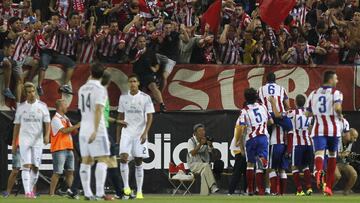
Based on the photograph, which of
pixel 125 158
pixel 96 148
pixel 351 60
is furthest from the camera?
pixel 351 60

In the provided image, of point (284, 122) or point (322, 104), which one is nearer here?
point (322, 104)

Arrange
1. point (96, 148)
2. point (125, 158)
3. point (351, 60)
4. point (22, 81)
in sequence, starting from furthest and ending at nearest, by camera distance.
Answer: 1. point (351, 60)
2. point (22, 81)
3. point (125, 158)
4. point (96, 148)

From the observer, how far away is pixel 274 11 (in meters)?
28.8

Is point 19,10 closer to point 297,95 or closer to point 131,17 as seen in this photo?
point 131,17

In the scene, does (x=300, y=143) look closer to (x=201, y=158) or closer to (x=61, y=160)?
(x=201, y=158)

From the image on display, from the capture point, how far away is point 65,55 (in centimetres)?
2766

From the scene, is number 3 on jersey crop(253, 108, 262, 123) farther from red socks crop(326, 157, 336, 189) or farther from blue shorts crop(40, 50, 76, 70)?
blue shorts crop(40, 50, 76, 70)

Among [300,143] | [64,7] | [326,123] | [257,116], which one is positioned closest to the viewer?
[326,123]

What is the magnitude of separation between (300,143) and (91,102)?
8594 millimetres

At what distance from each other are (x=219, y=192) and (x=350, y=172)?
3273mm

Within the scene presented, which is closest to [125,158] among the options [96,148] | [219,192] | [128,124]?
[128,124]

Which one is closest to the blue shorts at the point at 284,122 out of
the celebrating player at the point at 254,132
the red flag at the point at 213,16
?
the celebrating player at the point at 254,132

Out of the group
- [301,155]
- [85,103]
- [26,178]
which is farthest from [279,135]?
[85,103]

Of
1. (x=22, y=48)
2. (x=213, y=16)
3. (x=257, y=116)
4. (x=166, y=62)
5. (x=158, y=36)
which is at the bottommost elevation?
(x=257, y=116)
